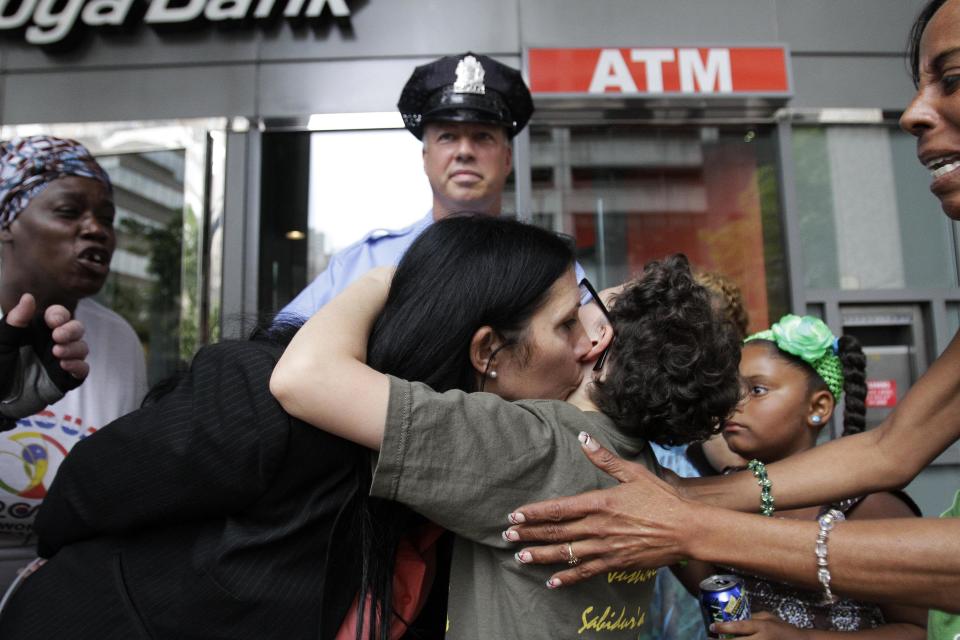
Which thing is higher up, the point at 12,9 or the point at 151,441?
the point at 12,9

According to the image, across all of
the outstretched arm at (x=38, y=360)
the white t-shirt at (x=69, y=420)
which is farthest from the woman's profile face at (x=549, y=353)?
the white t-shirt at (x=69, y=420)

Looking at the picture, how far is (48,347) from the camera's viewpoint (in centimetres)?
185

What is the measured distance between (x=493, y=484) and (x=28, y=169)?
6.31 feet

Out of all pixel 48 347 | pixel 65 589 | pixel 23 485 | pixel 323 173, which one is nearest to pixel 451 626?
pixel 65 589

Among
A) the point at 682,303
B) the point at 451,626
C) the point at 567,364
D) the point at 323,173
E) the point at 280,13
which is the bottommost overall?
the point at 451,626

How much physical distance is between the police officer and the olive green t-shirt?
1346 millimetres

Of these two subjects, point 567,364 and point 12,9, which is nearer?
point 567,364

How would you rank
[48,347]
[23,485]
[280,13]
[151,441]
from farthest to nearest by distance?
[280,13], [23,485], [48,347], [151,441]

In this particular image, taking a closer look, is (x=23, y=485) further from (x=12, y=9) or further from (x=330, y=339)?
(x=12, y=9)

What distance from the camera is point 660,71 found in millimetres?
4836

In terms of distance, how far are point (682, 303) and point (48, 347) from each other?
1.52 m

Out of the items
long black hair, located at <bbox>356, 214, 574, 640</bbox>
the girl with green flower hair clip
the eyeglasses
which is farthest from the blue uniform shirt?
the girl with green flower hair clip

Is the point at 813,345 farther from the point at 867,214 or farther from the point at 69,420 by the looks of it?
the point at 867,214

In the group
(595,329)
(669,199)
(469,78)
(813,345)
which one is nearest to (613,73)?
(669,199)
